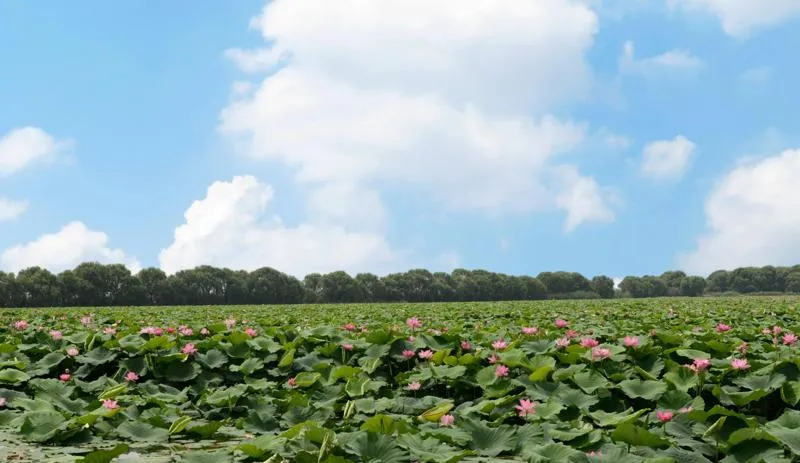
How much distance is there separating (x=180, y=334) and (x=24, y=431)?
3.37 meters

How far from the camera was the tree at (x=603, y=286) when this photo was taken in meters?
126

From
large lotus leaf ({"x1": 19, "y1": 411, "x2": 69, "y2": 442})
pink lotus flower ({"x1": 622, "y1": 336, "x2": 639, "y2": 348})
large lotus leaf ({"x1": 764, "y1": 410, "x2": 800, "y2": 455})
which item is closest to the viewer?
large lotus leaf ({"x1": 764, "y1": 410, "x2": 800, "y2": 455})

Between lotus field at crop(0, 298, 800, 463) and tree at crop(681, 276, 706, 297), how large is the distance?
13617cm

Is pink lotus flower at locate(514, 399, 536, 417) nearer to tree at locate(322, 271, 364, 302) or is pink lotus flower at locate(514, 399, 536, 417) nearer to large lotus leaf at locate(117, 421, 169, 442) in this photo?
large lotus leaf at locate(117, 421, 169, 442)

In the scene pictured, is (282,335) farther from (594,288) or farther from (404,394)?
(594,288)

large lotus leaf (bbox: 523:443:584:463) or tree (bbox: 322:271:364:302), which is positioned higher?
tree (bbox: 322:271:364:302)

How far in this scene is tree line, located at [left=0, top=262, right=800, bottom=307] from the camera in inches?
2665

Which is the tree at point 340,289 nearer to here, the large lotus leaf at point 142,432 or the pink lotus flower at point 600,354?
the pink lotus flower at point 600,354

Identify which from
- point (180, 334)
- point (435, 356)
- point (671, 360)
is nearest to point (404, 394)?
point (435, 356)

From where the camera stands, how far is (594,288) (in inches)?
4966

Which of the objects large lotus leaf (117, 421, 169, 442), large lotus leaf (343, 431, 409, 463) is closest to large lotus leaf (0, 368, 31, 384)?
large lotus leaf (117, 421, 169, 442)

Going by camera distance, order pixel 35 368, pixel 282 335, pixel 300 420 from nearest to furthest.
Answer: pixel 300 420
pixel 35 368
pixel 282 335

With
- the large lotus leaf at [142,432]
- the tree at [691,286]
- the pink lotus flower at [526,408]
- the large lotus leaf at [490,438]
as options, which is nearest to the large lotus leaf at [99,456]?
the large lotus leaf at [142,432]

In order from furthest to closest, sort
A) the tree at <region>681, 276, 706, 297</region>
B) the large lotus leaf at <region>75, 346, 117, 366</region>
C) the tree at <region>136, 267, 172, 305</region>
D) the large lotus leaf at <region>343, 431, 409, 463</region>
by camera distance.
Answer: the tree at <region>681, 276, 706, 297</region>, the tree at <region>136, 267, 172, 305</region>, the large lotus leaf at <region>75, 346, 117, 366</region>, the large lotus leaf at <region>343, 431, 409, 463</region>
